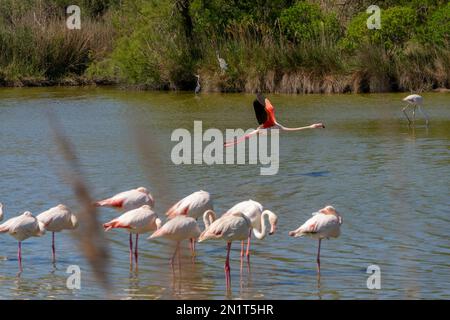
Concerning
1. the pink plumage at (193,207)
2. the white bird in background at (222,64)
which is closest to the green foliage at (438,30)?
the white bird in background at (222,64)

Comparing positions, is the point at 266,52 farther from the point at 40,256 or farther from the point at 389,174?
the point at 40,256

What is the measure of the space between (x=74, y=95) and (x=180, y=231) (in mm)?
16869

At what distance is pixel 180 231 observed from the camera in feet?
21.6

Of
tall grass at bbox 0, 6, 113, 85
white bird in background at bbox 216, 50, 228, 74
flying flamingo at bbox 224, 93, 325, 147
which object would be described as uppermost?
tall grass at bbox 0, 6, 113, 85

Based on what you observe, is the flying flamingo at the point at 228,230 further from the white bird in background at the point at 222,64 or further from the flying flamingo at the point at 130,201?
the white bird in background at the point at 222,64

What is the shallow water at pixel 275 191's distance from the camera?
6422 mm

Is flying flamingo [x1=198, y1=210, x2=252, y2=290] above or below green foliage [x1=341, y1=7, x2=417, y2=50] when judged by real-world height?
below

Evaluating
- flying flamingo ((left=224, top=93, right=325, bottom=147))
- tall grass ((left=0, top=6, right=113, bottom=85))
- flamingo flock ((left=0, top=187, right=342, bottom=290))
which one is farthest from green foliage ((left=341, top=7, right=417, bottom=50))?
flamingo flock ((left=0, top=187, right=342, bottom=290))

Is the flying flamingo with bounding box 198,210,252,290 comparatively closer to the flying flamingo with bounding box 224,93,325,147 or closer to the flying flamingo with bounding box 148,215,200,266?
the flying flamingo with bounding box 148,215,200,266

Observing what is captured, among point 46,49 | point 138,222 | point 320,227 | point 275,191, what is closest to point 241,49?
point 46,49

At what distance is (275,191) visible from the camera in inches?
407

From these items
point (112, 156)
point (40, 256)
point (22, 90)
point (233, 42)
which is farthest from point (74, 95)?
point (40, 256)

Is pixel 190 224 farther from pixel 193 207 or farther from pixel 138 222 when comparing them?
pixel 193 207

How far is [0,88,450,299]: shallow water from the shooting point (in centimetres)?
642
